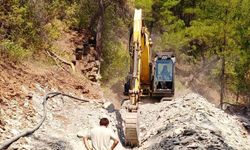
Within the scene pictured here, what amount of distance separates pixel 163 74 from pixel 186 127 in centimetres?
579

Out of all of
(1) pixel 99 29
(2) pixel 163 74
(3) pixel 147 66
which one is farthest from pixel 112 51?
(3) pixel 147 66

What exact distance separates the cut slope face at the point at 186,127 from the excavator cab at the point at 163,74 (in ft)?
2.06

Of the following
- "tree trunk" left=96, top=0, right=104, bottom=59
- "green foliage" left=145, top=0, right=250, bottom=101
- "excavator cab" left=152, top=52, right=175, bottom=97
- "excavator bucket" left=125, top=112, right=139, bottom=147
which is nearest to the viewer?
"excavator bucket" left=125, top=112, right=139, bottom=147

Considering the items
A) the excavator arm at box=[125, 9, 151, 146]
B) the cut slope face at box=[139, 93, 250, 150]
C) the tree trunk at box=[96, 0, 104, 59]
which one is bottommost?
the cut slope face at box=[139, 93, 250, 150]

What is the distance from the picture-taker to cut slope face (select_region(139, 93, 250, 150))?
39.8ft

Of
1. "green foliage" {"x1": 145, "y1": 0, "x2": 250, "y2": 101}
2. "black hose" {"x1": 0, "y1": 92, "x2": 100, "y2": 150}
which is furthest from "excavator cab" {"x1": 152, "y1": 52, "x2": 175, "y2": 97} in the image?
"green foliage" {"x1": 145, "y1": 0, "x2": 250, "y2": 101}

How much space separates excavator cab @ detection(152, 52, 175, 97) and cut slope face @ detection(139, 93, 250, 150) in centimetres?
63

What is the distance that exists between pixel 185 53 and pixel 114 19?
633 inches

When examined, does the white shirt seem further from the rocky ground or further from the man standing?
the rocky ground

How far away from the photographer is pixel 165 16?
44.4 meters

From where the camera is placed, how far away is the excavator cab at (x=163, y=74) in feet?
61.6

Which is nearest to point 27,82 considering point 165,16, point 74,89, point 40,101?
point 40,101

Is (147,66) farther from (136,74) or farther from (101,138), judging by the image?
Result: (101,138)

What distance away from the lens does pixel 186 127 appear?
1338 cm
